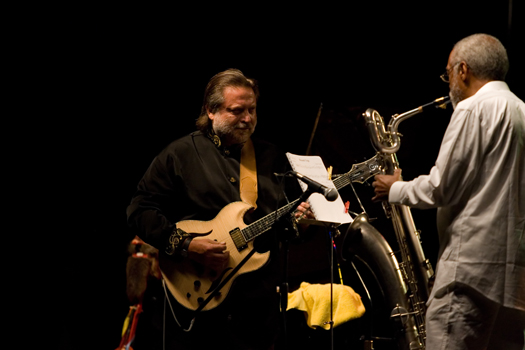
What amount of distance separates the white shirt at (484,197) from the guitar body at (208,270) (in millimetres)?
994

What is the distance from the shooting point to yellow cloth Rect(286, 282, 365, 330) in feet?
11.0

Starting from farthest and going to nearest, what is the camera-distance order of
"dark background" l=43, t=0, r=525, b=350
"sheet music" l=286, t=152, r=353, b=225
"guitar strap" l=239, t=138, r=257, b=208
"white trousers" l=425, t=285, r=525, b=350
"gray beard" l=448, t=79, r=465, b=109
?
"dark background" l=43, t=0, r=525, b=350
"guitar strap" l=239, t=138, r=257, b=208
"sheet music" l=286, t=152, r=353, b=225
"gray beard" l=448, t=79, r=465, b=109
"white trousers" l=425, t=285, r=525, b=350

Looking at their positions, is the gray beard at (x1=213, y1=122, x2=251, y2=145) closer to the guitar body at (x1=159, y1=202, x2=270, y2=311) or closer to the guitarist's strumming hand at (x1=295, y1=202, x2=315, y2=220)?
the guitar body at (x1=159, y1=202, x2=270, y2=311)

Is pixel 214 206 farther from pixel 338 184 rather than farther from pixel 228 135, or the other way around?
pixel 338 184

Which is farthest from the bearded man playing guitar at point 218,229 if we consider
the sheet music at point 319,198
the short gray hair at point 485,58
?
the short gray hair at point 485,58

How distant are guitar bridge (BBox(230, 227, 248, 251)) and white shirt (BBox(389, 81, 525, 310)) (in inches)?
39.0

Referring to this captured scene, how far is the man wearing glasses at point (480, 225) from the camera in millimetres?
2113

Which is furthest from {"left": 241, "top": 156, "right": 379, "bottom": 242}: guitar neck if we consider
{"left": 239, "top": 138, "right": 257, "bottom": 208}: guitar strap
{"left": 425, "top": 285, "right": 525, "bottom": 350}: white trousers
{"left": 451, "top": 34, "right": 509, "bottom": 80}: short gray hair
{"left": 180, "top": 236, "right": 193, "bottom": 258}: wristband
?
{"left": 425, "top": 285, "right": 525, "bottom": 350}: white trousers

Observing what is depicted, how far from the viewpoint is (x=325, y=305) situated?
133 inches

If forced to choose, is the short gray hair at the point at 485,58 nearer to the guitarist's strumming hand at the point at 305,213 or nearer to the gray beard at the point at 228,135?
the guitarist's strumming hand at the point at 305,213

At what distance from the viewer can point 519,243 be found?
7.03 feet

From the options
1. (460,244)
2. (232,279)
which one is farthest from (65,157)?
(460,244)

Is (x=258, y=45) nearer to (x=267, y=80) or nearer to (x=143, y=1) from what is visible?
(x=267, y=80)

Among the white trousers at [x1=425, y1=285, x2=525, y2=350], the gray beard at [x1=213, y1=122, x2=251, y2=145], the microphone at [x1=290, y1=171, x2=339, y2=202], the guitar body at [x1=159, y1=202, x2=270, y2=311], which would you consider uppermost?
the gray beard at [x1=213, y1=122, x2=251, y2=145]
